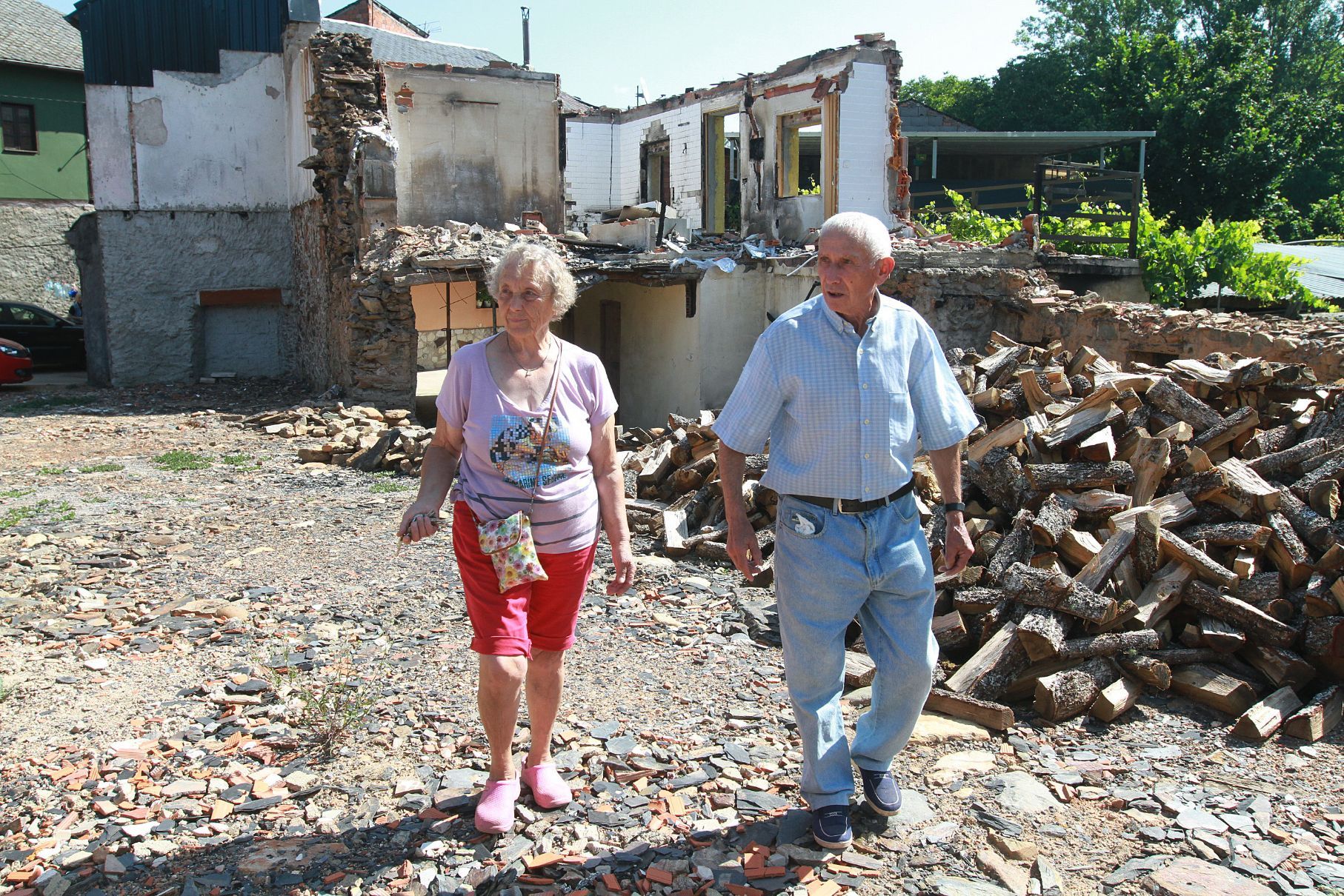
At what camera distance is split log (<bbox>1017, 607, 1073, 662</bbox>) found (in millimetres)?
4199

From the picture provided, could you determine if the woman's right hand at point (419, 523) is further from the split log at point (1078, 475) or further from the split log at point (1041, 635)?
the split log at point (1078, 475)

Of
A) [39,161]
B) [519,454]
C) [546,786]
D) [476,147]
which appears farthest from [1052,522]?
[39,161]

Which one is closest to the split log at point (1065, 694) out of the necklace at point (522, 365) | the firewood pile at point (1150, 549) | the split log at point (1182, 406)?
the firewood pile at point (1150, 549)

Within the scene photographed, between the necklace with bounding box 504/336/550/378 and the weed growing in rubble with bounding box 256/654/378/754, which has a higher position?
the necklace with bounding box 504/336/550/378

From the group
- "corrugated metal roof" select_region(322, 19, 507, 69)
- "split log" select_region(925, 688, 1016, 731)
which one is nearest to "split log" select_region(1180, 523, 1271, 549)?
"split log" select_region(925, 688, 1016, 731)

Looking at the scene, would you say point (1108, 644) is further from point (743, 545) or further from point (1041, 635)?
point (743, 545)

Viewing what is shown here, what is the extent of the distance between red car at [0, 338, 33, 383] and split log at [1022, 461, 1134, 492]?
1837 cm

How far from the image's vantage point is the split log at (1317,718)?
395cm

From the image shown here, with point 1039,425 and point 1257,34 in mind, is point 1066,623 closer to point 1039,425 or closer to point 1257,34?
point 1039,425

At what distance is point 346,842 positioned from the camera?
3006mm

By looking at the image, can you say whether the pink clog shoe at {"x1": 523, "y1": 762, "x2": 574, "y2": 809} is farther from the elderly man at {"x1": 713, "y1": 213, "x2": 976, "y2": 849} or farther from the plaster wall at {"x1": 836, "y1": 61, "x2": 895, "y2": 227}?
the plaster wall at {"x1": 836, "y1": 61, "x2": 895, "y2": 227}

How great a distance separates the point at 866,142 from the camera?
54.7 feet

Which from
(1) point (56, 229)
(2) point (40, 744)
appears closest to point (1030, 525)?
(2) point (40, 744)

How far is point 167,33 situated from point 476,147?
6834 mm
